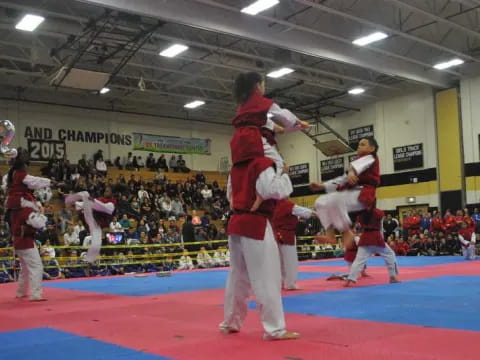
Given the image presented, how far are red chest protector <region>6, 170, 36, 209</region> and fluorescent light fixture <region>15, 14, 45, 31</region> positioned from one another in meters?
8.39

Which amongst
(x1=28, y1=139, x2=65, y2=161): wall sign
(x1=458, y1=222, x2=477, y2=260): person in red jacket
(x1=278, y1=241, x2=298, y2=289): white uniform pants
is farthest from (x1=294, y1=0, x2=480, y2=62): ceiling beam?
(x1=28, y1=139, x2=65, y2=161): wall sign

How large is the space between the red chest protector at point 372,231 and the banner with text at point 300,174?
67.8 feet

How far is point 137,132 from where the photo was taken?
26.2 metres

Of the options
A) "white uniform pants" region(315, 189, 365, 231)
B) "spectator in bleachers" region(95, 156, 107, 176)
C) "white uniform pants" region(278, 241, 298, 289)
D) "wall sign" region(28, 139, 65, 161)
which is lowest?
"white uniform pants" region(278, 241, 298, 289)

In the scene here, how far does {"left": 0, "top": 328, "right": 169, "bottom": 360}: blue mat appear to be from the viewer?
12.1ft

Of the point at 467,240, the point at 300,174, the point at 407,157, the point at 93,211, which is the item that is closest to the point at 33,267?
the point at 93,211

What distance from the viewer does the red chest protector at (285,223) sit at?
802 centimetres

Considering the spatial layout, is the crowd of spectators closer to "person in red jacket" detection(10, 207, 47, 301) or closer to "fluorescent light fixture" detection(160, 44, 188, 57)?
"person in red jacket" detection(10, 207, 47, 301)

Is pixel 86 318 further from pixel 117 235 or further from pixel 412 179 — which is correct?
pixel 412 179

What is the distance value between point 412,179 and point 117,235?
45.9 ft

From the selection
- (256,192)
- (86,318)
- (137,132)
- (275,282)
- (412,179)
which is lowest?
(86,318)

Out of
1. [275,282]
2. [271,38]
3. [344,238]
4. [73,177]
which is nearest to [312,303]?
[344,238]

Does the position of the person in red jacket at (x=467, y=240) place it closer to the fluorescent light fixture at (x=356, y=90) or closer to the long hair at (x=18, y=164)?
the fluorescent light fixture at (x=356, y=90)

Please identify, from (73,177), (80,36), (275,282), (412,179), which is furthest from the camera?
(412,179)
